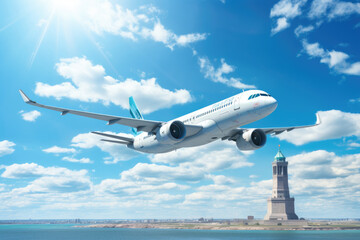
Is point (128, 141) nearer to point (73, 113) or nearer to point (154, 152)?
point (154, 152)

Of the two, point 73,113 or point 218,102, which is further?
point 218,102

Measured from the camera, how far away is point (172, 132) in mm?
44844

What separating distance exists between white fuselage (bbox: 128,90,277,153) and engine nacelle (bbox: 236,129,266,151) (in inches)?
178

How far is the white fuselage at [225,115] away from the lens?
4053 cm

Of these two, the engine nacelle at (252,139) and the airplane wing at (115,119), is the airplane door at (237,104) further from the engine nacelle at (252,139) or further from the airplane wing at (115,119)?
the airplane wing at (115,119)

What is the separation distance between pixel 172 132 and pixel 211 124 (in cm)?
504

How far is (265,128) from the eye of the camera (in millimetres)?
52219

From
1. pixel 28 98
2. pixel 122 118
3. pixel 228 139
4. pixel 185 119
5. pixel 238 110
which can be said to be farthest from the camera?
pixel 228 139

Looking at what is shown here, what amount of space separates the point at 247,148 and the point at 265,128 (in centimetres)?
471

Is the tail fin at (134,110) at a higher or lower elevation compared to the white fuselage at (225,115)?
higher

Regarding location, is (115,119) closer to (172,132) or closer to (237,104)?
(172,132)

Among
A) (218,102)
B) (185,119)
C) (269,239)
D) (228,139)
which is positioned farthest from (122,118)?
(269,239)

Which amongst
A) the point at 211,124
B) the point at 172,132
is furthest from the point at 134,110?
the point at 211,124

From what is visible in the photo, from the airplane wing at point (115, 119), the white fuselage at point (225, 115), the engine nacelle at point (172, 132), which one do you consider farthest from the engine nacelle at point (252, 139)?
the airplane wing at point (115, 119)
